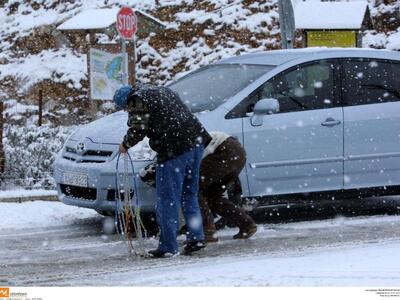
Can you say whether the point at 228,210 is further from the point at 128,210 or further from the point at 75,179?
the point at 75,179

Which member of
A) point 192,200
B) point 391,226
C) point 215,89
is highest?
point 215,89

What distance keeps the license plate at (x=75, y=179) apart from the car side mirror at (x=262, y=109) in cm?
151

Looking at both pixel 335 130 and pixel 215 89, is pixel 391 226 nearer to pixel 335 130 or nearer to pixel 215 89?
pixel 335 130

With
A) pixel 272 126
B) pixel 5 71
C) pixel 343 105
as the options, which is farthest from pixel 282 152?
pixel 5 71

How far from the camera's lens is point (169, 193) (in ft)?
22.3

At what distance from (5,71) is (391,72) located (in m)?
13.2

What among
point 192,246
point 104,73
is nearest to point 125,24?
point 104,73

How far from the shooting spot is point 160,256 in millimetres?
6973

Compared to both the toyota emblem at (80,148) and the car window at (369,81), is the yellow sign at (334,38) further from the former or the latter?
the toyota emblem at (80,148)

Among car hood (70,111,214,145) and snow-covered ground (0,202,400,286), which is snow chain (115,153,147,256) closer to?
snow-covered ground (0,202,400,286)

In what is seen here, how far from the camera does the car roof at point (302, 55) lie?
28.2ft

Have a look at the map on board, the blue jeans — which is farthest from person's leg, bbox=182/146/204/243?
the map on board

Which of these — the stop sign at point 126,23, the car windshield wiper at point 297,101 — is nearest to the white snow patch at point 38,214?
the car windshield wiper at point 297,101
